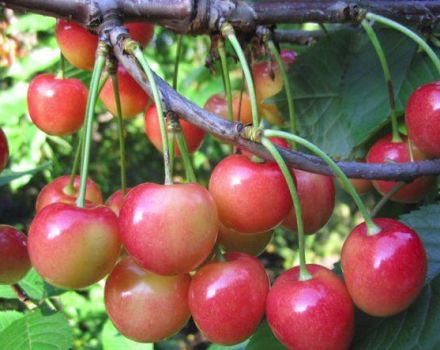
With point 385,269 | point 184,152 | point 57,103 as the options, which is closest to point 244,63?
point 184,152

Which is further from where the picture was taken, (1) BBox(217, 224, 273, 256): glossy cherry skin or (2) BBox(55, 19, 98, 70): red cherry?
(2) BBox(55, 19, 98, 70): red cherry

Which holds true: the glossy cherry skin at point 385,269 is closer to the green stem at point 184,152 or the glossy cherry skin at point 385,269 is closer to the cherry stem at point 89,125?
the green stem at point 184,152

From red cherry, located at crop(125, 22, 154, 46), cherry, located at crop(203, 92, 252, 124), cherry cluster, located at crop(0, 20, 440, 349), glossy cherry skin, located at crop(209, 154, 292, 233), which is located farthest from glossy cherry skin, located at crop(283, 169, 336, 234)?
red cherry, located at crop(125, 22, 154, 46)

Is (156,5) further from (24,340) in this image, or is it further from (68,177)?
(24,340)

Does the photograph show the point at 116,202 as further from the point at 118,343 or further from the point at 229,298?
the point at 118,343

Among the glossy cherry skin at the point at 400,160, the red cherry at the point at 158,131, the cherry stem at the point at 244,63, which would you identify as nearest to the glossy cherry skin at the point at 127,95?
the red cherry at the point at 158,131

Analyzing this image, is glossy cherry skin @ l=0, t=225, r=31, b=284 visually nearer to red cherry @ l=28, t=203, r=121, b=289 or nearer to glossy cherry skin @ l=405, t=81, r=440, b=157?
red cherry @ l=28, t=203, r=121, b=289
